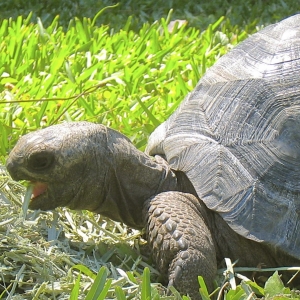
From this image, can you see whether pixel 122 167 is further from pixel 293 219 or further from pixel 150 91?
pixel 150 91

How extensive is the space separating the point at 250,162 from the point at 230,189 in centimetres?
14

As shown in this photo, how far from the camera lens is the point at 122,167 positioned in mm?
2754

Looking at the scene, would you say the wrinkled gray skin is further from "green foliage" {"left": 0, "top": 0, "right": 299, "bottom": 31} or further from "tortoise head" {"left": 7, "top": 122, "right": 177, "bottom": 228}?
"green foliage" {"left": 0, "top": 0, "right": 299, "bottom": 31}

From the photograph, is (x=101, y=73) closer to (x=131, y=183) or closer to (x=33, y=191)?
(x=131, y=183)

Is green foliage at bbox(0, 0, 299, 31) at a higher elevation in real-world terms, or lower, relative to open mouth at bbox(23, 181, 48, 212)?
lower

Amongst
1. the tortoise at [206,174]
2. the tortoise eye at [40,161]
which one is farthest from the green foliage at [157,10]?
the tortoise eye at [40,161]

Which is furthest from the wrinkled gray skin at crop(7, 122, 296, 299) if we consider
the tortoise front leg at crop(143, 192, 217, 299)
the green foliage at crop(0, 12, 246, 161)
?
the green foliage at crop(0, 12, 246, 161)

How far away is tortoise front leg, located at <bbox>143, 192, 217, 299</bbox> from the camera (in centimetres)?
242

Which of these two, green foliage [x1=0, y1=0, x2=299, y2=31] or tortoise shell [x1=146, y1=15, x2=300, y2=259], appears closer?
tortoise shell [x1=146, y1=15, x2=300, y2=259]

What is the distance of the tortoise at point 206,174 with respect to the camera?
252 cm

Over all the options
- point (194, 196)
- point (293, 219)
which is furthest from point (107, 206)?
point (293, 219)

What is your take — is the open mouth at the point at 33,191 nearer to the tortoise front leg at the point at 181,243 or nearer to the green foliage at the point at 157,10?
the tortoise front leg at the point at 181,243

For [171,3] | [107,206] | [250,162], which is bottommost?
[171,3]

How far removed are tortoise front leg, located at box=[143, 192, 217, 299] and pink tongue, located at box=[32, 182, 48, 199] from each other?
419mm
